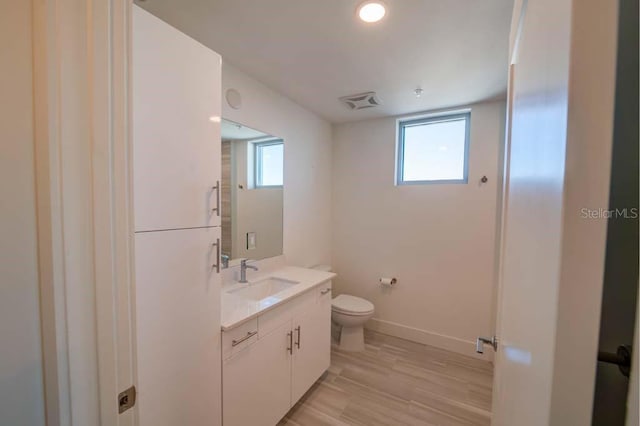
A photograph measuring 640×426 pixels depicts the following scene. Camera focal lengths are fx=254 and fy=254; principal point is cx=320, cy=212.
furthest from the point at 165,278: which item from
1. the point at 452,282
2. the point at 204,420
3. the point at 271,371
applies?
the point at 452,282

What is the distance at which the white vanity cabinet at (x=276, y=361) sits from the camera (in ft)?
4.33

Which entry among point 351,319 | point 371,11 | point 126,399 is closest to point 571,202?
point 126,399

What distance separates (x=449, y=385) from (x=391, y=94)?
2.56 m

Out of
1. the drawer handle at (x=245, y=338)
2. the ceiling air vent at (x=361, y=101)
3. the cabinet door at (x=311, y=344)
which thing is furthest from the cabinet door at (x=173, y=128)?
the ceiling air vent at (x=361, y=101)

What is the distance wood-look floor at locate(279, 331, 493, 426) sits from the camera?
5.89 ft

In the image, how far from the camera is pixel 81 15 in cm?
49

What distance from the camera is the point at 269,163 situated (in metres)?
2.31

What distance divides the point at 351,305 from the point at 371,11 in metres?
2.39

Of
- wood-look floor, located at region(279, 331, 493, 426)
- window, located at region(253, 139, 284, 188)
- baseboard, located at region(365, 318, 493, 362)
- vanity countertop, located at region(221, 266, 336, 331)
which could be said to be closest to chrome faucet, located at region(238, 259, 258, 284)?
vanity countertop, located at region(221, 266, 336, 331)

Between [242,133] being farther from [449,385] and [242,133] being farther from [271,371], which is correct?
[449,385]

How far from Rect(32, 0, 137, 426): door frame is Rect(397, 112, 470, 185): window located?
274 cm

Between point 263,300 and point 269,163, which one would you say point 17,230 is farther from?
point 269,163

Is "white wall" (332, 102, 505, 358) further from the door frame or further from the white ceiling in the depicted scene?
the door frame

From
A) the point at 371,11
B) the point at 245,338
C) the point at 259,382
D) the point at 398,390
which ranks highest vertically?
the point at 371,11
